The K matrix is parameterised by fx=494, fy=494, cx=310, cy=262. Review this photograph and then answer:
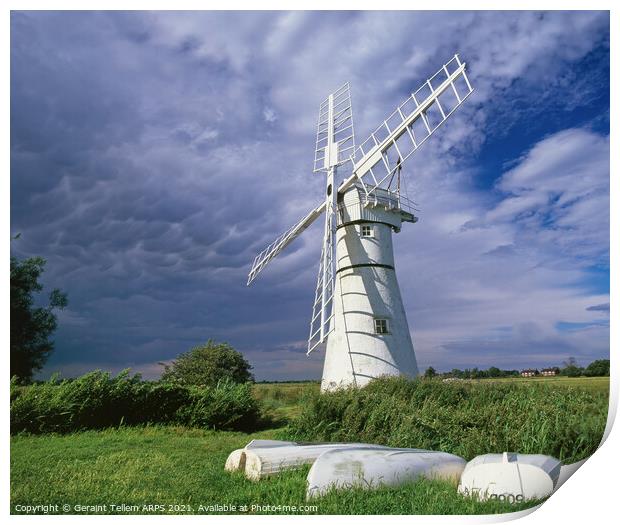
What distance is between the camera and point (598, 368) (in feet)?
20.0

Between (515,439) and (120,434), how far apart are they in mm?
6266

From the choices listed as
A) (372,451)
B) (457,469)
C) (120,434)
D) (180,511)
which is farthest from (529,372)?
(120,434)

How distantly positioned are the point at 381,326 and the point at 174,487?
727cm

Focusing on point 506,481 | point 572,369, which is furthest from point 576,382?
Result: point 506,481

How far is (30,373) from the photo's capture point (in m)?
6.62

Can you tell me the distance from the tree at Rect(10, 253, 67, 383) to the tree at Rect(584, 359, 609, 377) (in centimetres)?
668

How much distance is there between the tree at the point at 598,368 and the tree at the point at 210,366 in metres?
7.59

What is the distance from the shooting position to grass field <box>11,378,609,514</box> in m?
4.90

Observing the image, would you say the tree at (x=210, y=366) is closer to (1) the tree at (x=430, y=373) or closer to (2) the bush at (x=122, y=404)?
(2) the bush at (x=122, y=404)

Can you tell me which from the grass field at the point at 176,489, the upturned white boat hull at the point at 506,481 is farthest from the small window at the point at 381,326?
the upturned white boat hull at the point at 506,481

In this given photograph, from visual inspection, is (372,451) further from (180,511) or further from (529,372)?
(529,372)

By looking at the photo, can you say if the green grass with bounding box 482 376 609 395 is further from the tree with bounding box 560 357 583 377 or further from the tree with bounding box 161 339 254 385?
the tree with bounding box 161 339 254 385

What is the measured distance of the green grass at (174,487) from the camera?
489cm

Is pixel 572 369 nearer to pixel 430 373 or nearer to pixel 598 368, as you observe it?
pixel 598 368
